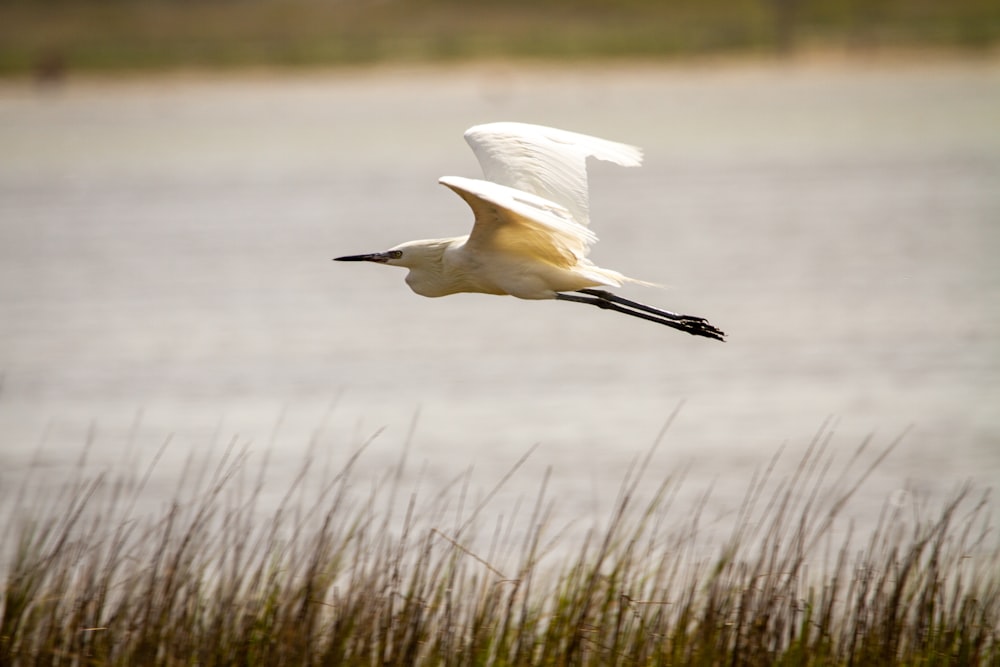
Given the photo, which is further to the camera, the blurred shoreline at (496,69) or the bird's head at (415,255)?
the blurred shoreline at (496,69)

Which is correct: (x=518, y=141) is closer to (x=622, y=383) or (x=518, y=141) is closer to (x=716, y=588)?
(x=716, y=588)

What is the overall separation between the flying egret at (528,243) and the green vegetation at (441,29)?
39949mm

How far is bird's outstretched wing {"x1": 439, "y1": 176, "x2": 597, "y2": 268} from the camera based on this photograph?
4.93m

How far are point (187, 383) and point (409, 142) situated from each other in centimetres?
2687

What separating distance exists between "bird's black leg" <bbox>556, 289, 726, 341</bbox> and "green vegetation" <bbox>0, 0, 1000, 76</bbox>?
3989 cm

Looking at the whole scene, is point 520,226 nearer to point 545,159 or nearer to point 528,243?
point 528,243

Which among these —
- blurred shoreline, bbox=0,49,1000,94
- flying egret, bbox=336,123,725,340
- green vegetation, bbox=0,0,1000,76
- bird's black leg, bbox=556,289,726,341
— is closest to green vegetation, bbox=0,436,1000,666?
bird's black leg, bbox=556,289,726,341

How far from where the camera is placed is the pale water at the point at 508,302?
13.2 metres

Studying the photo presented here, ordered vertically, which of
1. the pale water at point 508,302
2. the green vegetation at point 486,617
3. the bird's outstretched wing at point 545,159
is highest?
the pale water at point 508,302

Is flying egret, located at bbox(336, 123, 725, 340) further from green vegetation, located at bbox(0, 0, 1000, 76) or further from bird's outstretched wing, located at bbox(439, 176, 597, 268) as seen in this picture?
green vegetation, located at bbox(0, 0, 1000, 76)

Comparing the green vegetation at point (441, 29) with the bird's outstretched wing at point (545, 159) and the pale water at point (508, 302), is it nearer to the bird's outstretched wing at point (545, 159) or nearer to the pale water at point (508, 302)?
the pale water at point (508, 302)

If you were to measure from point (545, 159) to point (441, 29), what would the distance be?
5854cm

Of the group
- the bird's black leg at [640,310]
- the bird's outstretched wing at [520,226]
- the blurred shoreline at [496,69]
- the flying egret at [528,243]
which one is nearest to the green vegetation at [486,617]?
the bird's black leg at [640,310]

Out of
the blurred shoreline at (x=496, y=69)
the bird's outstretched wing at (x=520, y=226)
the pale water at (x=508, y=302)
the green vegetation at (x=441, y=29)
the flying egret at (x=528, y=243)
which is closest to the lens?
the bird's outstretched wing at (x=520, y=226)
